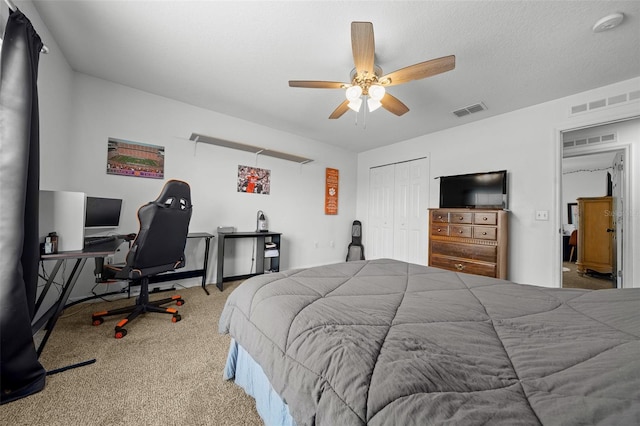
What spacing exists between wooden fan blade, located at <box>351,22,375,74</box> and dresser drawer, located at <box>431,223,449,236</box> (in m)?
2.49

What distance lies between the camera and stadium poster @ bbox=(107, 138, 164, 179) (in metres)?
2.84

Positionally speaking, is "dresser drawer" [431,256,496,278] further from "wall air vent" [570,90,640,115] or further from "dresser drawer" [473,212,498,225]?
"wall air vent" [570,90,640,115]

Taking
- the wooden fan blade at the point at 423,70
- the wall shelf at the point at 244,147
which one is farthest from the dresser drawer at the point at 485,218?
the wall shelf at the point at 244,147

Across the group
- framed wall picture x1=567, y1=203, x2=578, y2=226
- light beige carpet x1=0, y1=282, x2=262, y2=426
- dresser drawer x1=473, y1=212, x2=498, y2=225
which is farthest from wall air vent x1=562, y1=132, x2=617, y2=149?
light beige carpet x1=0, y1=282, x2=262, y2=426

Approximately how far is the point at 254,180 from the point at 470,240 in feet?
11.1

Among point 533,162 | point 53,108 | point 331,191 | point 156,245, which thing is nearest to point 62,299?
point 156,245

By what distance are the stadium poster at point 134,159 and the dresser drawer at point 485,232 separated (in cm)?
432

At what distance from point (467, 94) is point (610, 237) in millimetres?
4099

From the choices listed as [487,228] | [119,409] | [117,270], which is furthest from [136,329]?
[487,228]

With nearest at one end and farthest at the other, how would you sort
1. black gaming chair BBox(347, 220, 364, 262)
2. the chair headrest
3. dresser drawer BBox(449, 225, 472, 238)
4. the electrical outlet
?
the chair headrest < the electrical outlet < dresser drawer BBox(449, 225, 472, 238) < black gaming chair BBox(347, 220, 364, 262)

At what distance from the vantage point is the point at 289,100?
10.0 ft

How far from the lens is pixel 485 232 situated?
306 centimetres

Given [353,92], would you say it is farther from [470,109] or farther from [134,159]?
[134,159]

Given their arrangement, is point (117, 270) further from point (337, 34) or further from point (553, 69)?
point (553, 69)
